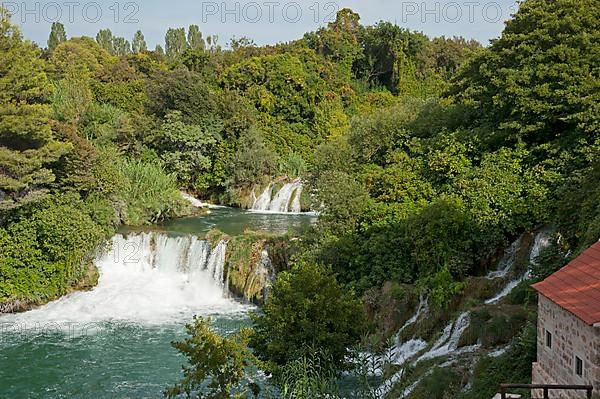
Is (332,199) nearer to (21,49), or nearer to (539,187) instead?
(539,187)

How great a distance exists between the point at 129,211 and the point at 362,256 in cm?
1234

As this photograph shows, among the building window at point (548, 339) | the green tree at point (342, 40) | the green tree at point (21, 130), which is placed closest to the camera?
the building window at point (548, 339)

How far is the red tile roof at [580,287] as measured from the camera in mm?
7484

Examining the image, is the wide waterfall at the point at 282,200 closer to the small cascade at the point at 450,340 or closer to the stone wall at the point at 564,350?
the small cascade at the point at 450,340

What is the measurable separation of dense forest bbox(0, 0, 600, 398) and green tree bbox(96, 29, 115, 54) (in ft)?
167

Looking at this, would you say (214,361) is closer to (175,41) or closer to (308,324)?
(308,324)

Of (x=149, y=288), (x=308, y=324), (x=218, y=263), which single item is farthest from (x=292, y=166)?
(x=308, y=324)

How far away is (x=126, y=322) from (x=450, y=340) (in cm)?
1037

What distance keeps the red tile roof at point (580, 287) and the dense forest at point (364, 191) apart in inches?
65.0

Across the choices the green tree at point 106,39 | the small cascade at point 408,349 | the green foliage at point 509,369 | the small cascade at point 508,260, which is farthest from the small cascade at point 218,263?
the green tree at point 106,39

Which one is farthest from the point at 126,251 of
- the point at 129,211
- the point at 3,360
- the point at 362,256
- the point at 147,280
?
the point at 362,256

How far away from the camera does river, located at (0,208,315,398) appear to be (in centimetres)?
1459

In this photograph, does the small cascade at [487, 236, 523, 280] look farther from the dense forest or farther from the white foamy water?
the white foamy water

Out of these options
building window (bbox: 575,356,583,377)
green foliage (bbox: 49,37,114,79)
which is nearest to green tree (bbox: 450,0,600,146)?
building window (bbox: 575,356,583,377)
